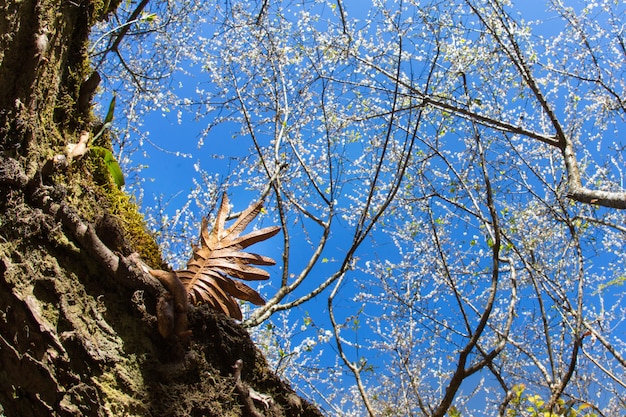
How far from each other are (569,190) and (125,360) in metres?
3.26

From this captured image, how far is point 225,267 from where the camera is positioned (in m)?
1.22

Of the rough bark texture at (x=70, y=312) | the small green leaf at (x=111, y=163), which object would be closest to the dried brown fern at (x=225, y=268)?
the rough bark texture at (x=70, y=312)

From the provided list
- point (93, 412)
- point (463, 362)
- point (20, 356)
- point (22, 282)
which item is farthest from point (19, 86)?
point (463, 362)

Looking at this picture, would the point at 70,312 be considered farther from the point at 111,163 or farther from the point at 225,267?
the point at 111,163

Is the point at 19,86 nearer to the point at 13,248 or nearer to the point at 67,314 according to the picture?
the point at 13,248

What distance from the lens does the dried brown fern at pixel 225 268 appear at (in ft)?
3.64

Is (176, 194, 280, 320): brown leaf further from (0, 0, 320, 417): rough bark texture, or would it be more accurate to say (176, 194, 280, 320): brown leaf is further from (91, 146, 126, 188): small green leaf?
(91, 146, 126, 188): small green leaf

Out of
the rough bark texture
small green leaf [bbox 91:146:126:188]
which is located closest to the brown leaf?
the rough bark texture

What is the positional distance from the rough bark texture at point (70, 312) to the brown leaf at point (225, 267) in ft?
0.57

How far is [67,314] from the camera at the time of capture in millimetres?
748

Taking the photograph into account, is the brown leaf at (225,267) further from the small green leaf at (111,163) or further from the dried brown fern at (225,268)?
the small green leaf at (111,163)

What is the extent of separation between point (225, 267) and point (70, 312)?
0.49 metres

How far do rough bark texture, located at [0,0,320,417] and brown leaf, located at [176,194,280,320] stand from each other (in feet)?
0.57

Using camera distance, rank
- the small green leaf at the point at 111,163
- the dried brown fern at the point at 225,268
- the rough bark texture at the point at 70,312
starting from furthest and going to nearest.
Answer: the small green leaf at the point at 111,163 < the dried brown fern at the point at 225,268 < the rough bark texture at the point at 70,312
